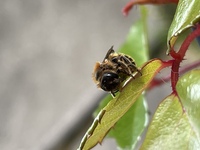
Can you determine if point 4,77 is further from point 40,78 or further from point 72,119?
point 72,119

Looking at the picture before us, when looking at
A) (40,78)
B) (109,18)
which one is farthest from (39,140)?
(109,18)

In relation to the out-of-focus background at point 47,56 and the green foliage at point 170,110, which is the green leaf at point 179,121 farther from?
the out-of-focus background at point 47,56

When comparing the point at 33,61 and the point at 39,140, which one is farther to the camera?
the point at 33,61

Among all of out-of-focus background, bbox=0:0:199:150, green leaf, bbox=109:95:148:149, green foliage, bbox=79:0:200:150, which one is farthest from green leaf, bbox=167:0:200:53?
out-of-focus background, bbox=0:0:199:150

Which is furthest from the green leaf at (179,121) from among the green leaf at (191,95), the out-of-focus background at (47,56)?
the out-of-focus background at (47,56)

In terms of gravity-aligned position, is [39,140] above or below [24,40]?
below

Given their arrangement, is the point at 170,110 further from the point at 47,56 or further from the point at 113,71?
the point at 47,56
